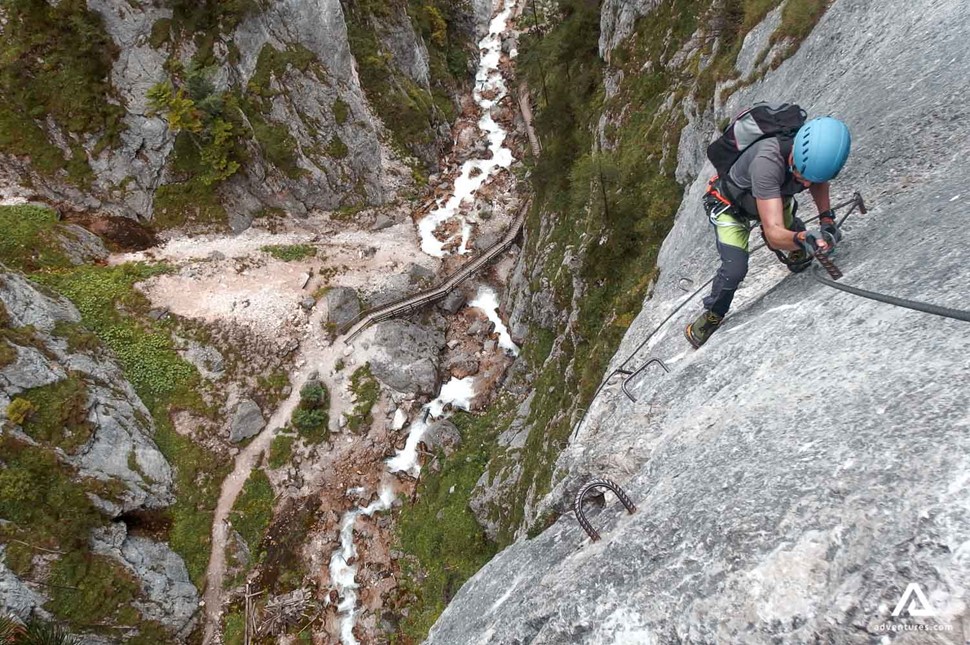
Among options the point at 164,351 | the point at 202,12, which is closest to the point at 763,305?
the point at 164,351

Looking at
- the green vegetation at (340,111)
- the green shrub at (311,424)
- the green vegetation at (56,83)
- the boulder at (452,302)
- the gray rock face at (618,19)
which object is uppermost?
the green vegetation at (56,83)

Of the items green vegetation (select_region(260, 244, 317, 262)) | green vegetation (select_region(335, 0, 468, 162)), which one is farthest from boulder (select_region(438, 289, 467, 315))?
green vegetation (select_region(335, 0, 468, 162))

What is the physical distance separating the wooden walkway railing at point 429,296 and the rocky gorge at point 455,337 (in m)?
0.47

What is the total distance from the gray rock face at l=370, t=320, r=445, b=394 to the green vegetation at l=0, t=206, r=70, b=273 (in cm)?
2090

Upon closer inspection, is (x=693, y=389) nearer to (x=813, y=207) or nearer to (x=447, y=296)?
(x=813, y=207)

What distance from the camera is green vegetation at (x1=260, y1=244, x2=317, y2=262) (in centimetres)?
3444

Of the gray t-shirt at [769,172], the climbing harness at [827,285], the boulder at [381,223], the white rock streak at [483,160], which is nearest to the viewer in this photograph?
the climbing harness at [827,285]

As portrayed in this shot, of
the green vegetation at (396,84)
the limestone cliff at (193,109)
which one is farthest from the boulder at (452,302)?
the green vegetation at (396,84)

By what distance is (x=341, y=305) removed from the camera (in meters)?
32.3

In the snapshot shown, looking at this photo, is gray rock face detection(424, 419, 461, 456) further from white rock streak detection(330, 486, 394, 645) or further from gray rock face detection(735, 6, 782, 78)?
gray rock face detection(735, 6, 782, 78)

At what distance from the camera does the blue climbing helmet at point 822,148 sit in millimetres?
5633

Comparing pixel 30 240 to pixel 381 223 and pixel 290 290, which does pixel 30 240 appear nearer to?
pixel 290 290

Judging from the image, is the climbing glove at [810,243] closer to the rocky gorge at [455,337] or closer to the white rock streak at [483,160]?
the rocky gorge at [455,337]

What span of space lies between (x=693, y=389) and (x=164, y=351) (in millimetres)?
32156
